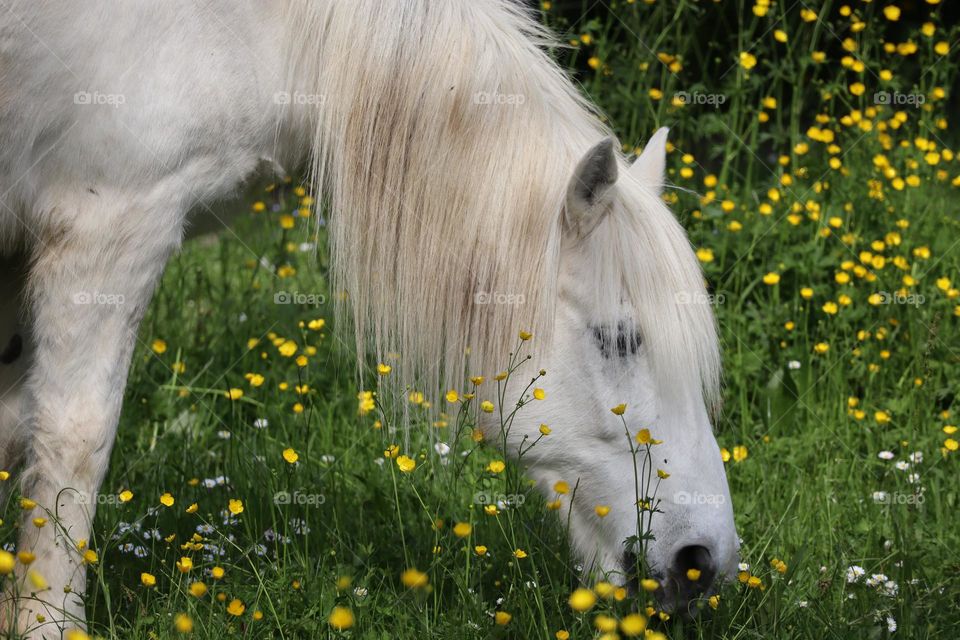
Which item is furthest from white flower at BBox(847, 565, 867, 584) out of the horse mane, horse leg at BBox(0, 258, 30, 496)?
horse leg at BBox(0, 258, 30, 496)

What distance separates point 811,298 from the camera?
14.3 ft

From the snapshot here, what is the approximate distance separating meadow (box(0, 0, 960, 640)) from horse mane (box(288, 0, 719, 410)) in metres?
0.11

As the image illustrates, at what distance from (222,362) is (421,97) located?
2.13 m

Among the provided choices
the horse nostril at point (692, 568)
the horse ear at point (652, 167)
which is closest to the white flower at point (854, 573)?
the horse nostril at point (692, 568)

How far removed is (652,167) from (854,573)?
3.76 feet

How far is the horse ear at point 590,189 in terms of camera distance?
231 centimetres

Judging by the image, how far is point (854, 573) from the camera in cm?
273

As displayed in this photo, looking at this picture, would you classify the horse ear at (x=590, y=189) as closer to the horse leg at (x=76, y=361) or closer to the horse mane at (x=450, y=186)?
the horse mane at (x=450, y=186)

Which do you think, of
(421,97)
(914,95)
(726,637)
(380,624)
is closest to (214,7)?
(421,97)

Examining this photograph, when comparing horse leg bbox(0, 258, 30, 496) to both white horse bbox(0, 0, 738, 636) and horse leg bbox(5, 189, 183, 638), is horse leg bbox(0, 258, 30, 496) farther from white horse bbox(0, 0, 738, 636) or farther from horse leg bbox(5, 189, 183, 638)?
horse leg bbox(5, 189, 183, 638)

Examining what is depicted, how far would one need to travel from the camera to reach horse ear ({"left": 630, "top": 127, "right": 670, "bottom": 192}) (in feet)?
8.91

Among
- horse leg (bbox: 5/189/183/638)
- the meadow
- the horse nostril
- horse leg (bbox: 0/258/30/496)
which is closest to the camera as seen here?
horse leg (bbox: 5/189/183/638)

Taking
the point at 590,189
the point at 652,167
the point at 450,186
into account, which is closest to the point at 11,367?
the point at 450,186

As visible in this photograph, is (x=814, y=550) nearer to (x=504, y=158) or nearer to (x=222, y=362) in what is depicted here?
(x=504, y=158)
